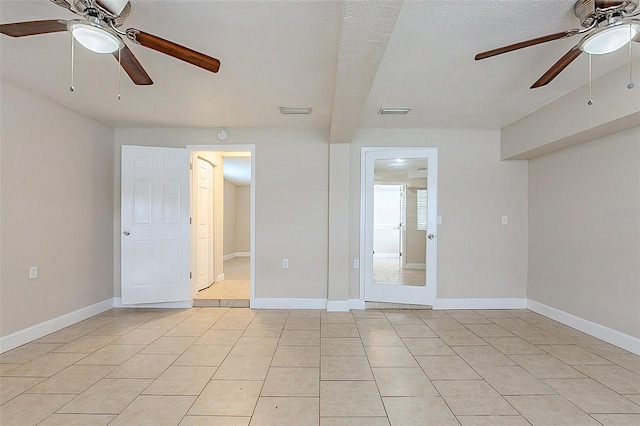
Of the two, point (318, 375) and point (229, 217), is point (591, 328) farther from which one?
point (229, 217)

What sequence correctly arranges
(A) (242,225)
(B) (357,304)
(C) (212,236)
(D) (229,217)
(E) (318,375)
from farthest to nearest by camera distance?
(A) (242,225) < (D) (229,217) < (C) (212,236) < (B) (357,304) < (E) (318,375)

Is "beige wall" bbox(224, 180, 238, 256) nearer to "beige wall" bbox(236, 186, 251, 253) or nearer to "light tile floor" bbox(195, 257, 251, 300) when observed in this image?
"beige wall" bbox(236, 186, 251, 253)

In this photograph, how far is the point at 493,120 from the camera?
3.88 meters

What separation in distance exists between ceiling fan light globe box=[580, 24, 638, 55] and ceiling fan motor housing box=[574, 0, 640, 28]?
0.07 m

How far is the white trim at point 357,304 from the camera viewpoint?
4.21m

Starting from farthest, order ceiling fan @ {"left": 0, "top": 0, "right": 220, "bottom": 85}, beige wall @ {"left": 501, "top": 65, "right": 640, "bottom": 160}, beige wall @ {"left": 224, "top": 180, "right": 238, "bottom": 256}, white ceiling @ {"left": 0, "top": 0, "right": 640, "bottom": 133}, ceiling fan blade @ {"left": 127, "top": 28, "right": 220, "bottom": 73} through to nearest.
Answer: beige wall @ {"left": 224, "top": 180, "right": 238, "bottom": 256}
beige wall @ {"left": 501, "top": 65, "right": 640, "bottom": 160}
white ceiling @ {"left": 0, "top": 0, "right": 640, "bottom": 133}
ceiling fan blade @ {"left": 127, "top": 28, "right": 220, "bottom": 73}
ceiling fan @ {"left": 0, "top": 0, "right": 220, "bottom": 85}

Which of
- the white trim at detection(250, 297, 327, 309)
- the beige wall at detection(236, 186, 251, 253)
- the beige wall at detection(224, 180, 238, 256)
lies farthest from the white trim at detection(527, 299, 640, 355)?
the beige wall at detection(236, 186, 251, 253)

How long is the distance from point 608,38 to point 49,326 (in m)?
5.17

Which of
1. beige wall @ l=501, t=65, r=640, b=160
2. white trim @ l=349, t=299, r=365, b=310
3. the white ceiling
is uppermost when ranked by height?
the white ceiling

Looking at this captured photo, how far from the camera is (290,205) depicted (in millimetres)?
4250

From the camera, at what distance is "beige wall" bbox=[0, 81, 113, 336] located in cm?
291

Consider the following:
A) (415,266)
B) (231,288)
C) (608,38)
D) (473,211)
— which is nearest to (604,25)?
(608,38)

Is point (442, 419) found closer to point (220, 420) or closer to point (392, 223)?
point (220, 420)

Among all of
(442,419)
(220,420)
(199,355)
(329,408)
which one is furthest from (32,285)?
→ (442,419)
